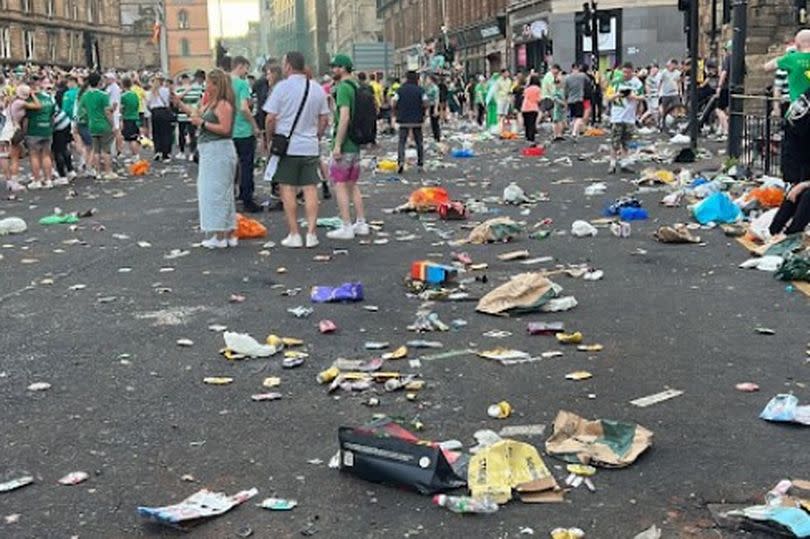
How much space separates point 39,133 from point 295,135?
325 inches

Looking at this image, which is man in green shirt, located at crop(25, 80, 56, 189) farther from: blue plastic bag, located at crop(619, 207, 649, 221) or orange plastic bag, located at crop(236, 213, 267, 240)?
blue plastic bag, located at crop(619, 207, 649, 221)

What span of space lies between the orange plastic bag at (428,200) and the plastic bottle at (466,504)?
9049 mm

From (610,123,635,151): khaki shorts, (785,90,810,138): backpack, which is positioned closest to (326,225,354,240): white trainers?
(785,90,810,138): backpack

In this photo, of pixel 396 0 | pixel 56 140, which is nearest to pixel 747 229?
pixel 56 140

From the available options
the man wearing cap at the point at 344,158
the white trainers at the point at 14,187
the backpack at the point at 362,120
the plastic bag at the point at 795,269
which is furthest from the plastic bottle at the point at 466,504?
the white trainers at the point at 14,187

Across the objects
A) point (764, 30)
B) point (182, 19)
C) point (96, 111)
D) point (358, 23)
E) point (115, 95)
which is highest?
point (182, 19)

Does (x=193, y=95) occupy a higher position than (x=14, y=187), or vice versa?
(x=193, y=95)

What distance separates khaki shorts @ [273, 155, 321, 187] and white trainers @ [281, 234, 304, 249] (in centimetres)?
53

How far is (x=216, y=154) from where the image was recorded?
10227 mm

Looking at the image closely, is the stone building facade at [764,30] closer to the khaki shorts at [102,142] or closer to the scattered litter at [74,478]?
the khaki shorts at [102,142]

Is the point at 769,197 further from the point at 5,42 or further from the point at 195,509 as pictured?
the point at 5,42

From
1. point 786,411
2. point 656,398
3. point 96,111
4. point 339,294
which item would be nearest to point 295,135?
point 339,294

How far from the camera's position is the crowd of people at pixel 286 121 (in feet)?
33.4

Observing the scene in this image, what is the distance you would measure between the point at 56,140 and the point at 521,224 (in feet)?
35.2
